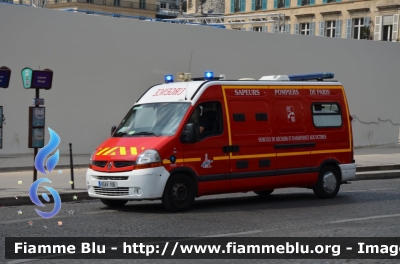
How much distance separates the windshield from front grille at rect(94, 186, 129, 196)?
1139mm

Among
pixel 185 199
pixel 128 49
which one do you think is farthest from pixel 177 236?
pixel 128 49

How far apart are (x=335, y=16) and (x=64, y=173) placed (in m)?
42.2

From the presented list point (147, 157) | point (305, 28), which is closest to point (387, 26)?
point (305, 28)

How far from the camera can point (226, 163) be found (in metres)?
13.6

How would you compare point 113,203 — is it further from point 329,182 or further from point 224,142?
point 329,182

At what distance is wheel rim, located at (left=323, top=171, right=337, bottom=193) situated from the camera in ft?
50.3

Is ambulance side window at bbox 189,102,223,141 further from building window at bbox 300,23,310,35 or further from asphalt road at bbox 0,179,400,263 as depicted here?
building window at bbox 300,23,310,35

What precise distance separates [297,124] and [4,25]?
1134cm

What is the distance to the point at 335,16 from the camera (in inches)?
2297

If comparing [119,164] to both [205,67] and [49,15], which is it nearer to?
[49,15]

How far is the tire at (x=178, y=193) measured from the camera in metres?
12.7

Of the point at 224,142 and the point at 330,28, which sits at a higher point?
the point at 330,28

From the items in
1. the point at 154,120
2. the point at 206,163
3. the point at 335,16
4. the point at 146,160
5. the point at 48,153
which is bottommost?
the point at 206,163

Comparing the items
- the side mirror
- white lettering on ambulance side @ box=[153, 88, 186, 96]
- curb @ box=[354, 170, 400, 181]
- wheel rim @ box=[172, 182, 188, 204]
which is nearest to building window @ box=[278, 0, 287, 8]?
curb @ box=[354, 170, 400, 181]
